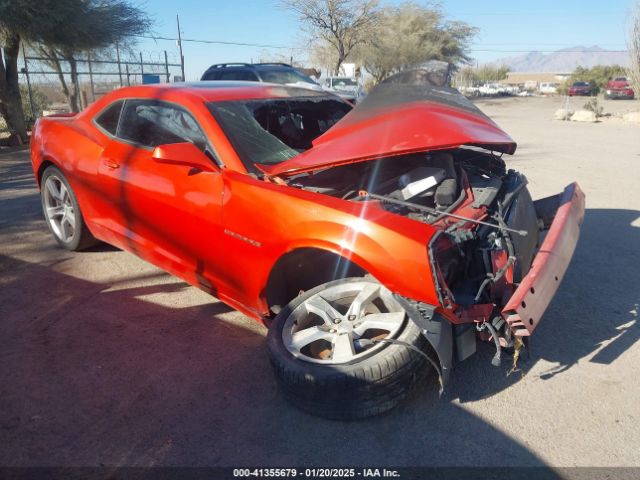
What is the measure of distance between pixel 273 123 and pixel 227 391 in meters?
1.97

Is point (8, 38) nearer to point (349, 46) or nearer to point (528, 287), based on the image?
point (528, 287)

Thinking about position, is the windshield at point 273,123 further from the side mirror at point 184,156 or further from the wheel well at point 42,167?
the wheel well at point 42,167

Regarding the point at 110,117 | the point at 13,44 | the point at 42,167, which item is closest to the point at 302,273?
the point at 110,117

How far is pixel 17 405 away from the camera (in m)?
2.67

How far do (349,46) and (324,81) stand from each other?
10299 millimetres

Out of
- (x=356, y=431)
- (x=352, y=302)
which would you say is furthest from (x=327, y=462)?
(x=352, y=302)

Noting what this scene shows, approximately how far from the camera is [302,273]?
316 centimetres

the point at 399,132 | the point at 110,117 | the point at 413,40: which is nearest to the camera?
the point at 399,132

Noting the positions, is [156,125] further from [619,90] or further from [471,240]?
[619,90]

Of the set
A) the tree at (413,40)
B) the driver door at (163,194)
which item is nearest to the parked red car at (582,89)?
the tree at (413,40)

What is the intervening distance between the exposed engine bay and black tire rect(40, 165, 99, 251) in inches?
91.1

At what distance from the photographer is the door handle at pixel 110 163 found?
3.78 metres

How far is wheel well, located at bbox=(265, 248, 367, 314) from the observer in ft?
9.67

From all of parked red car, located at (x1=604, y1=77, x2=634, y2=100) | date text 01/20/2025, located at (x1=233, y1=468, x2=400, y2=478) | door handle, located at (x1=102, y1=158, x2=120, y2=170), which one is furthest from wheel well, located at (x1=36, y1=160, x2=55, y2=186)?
parked red car, located at (x1=604, y1=77, x2=634, y2=100)
